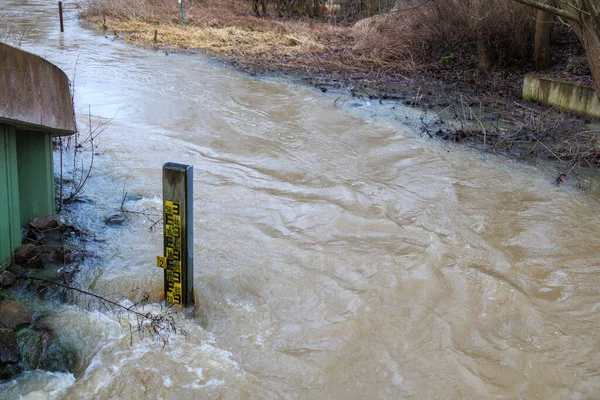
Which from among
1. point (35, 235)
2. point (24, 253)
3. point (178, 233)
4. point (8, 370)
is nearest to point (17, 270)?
point (24, 253)

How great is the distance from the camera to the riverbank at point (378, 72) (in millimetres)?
11078

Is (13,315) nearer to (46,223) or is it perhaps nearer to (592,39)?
(46,223)

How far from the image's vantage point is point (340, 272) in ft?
19.4

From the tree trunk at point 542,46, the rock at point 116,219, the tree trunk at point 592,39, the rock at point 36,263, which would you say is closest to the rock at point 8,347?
the rock at point 36,263

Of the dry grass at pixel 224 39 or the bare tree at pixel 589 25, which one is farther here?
the dry grass at pixel 224 39

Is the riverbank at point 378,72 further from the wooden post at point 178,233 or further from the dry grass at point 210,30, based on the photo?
the wooden post at point 178,233

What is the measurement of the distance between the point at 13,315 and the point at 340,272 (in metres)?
3.00

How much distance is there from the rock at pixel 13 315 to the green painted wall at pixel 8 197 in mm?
668

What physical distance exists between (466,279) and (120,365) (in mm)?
3402

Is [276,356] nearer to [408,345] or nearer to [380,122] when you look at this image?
[408,345]

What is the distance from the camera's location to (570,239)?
6973 mm

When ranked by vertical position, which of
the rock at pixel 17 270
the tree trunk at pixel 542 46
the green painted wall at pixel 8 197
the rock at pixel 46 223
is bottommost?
the rock at pixel 17 270

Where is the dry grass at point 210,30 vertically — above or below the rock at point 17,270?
above

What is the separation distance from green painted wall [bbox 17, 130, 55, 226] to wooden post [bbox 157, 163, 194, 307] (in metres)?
1.82
